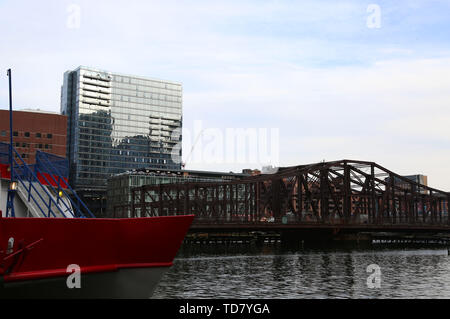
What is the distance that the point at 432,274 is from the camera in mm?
45188

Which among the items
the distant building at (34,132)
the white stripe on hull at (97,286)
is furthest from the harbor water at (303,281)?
the distant building at (34,132)

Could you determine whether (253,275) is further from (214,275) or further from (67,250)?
(67,250)

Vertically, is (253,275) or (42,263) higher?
(42,263)

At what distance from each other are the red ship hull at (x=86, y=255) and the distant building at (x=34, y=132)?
138 metres

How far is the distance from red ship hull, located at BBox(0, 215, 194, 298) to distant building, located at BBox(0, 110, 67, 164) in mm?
137685

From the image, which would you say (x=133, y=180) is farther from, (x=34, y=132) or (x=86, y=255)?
(x=86, y=255)

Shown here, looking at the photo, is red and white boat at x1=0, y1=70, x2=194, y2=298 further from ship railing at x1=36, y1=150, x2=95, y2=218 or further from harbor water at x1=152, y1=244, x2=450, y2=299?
harbor water at x1=152, y1=244, x2=450, y2=299

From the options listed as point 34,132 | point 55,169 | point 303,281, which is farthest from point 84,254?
point 34,132

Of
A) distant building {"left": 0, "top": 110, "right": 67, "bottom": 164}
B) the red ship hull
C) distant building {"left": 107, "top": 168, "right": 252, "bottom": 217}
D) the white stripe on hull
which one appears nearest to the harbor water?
the white stripe on hull

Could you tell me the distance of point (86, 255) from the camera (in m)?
18.2
